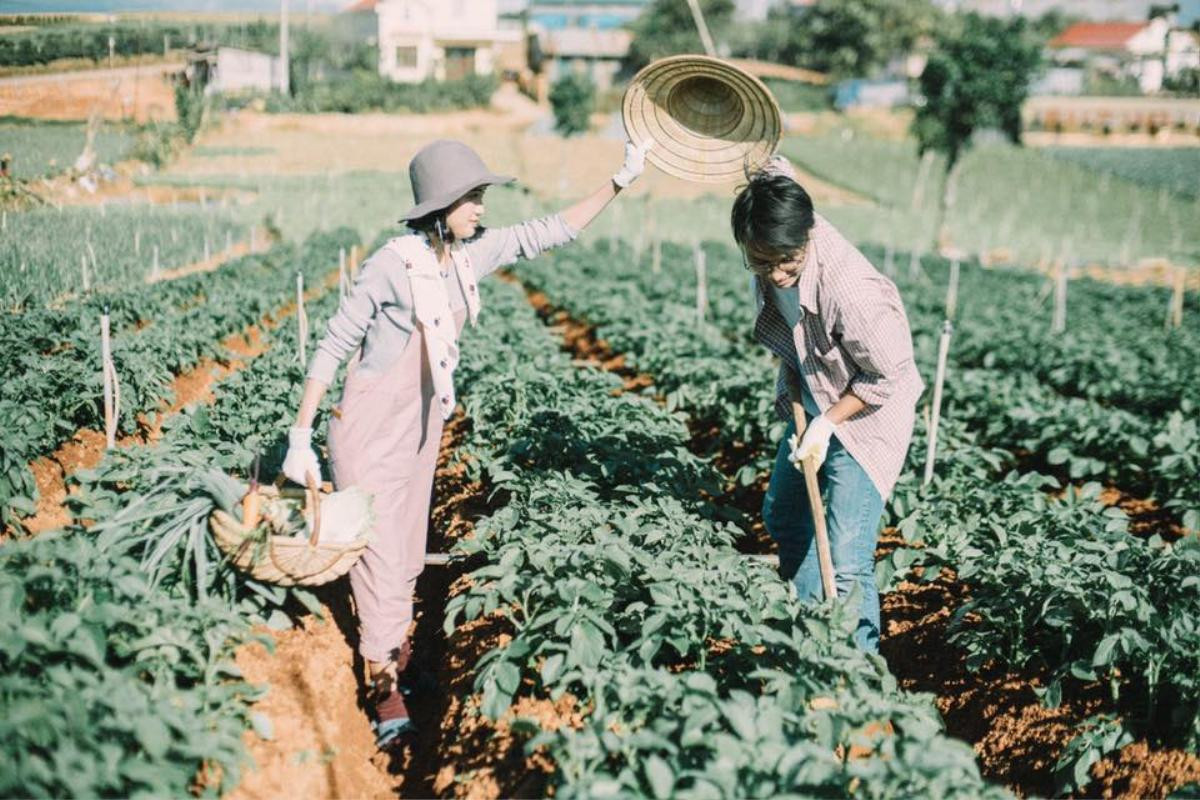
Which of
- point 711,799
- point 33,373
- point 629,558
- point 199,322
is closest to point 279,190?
point 199,322

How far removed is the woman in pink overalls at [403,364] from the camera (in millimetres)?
3031

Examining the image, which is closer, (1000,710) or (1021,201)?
(1000,710)

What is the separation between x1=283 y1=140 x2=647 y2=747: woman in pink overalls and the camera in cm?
303

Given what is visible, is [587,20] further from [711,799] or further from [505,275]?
[711,799]

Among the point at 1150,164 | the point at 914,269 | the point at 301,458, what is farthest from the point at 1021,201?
the point at 301,458

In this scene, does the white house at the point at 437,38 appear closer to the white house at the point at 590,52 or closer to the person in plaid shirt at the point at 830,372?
the person in plaid shirt at the point at 830,372

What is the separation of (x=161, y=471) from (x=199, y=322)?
4.64 metres

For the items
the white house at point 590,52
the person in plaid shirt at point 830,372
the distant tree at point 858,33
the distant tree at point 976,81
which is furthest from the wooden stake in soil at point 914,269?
the distant tree at point 858,33

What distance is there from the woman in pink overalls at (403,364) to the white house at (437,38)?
467 inches

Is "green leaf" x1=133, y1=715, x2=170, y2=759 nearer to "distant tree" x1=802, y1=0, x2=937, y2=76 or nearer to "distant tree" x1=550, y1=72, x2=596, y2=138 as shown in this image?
"distant tree" x1=550, y1=72, x2=596, y2=138

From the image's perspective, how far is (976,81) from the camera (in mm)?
23500

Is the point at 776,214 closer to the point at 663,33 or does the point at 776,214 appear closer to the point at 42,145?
the point at 42,145

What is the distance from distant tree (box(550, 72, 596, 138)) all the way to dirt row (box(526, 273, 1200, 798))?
21756 mm

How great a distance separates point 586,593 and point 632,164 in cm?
160
